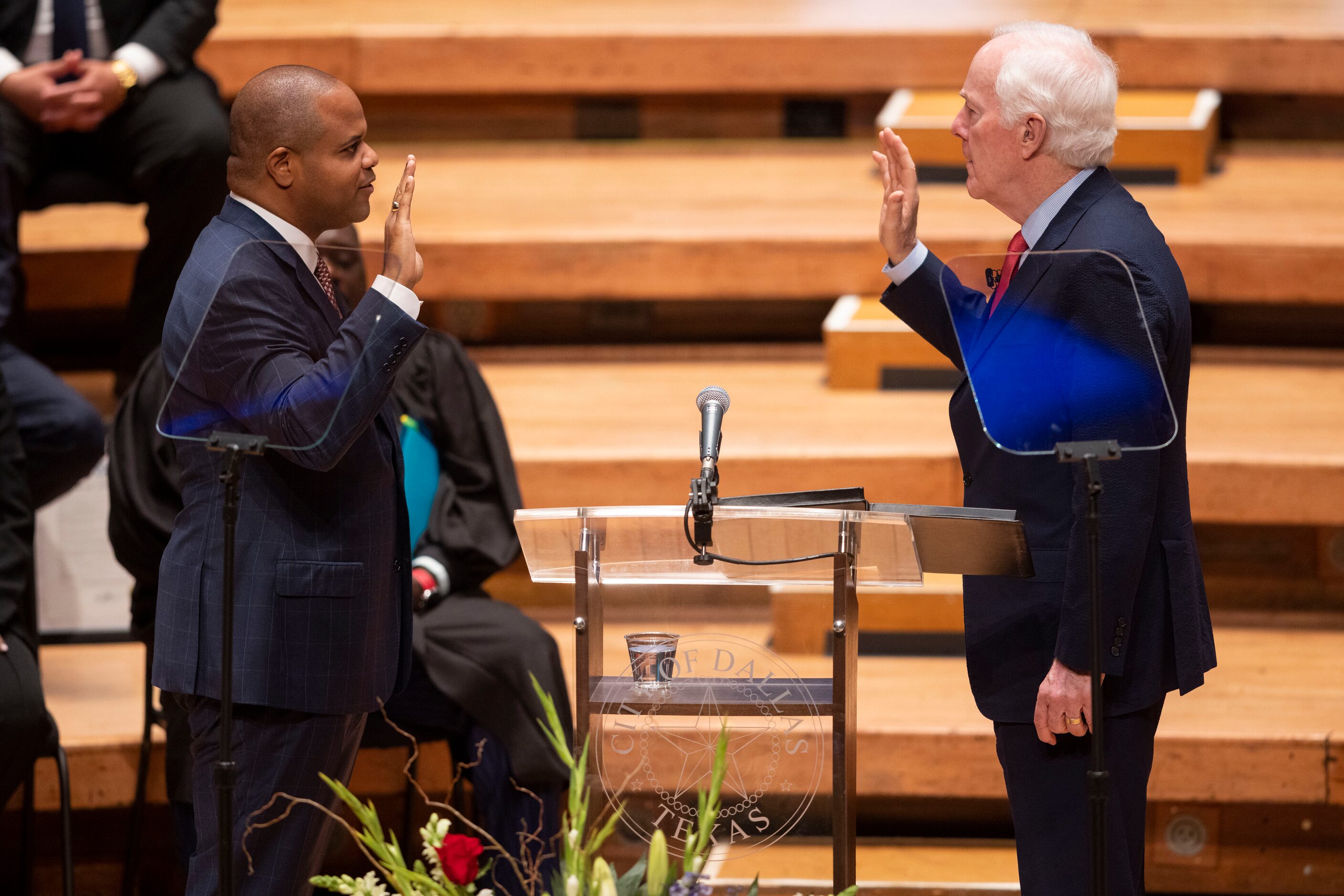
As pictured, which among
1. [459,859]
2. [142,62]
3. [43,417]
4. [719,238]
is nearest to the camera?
[459,859]

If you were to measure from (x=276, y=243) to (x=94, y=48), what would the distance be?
1865 mm

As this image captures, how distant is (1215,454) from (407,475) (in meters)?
1.58

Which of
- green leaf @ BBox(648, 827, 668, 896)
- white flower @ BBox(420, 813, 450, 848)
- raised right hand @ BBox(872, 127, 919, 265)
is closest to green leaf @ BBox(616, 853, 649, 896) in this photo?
green leaf @ BBox(648, 827, 668, 896)

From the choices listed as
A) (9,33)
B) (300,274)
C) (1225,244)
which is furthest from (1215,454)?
(9,33)

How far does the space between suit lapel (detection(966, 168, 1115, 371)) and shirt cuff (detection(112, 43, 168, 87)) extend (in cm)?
216

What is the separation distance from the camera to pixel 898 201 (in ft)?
→ 5.96

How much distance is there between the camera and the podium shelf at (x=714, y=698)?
5.52ft

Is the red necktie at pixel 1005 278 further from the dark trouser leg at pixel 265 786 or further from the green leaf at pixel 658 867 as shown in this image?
the dark trouser leg at pixel 265 786

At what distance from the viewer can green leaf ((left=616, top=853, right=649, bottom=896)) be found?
1.31 m

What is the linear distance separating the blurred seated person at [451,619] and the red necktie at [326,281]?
0.57m

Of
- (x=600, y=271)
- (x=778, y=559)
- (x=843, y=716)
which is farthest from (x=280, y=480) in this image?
(x=600, y=271)

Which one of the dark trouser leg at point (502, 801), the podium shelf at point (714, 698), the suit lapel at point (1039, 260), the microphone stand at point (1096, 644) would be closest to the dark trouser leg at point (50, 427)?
the dark trouser leg at point (502, 801)

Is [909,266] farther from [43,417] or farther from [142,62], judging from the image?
[142,62]

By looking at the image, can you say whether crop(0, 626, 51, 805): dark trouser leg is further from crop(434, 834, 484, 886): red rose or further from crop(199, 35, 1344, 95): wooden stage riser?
crop(199, 35, 1344, 95): wooden stage riser
